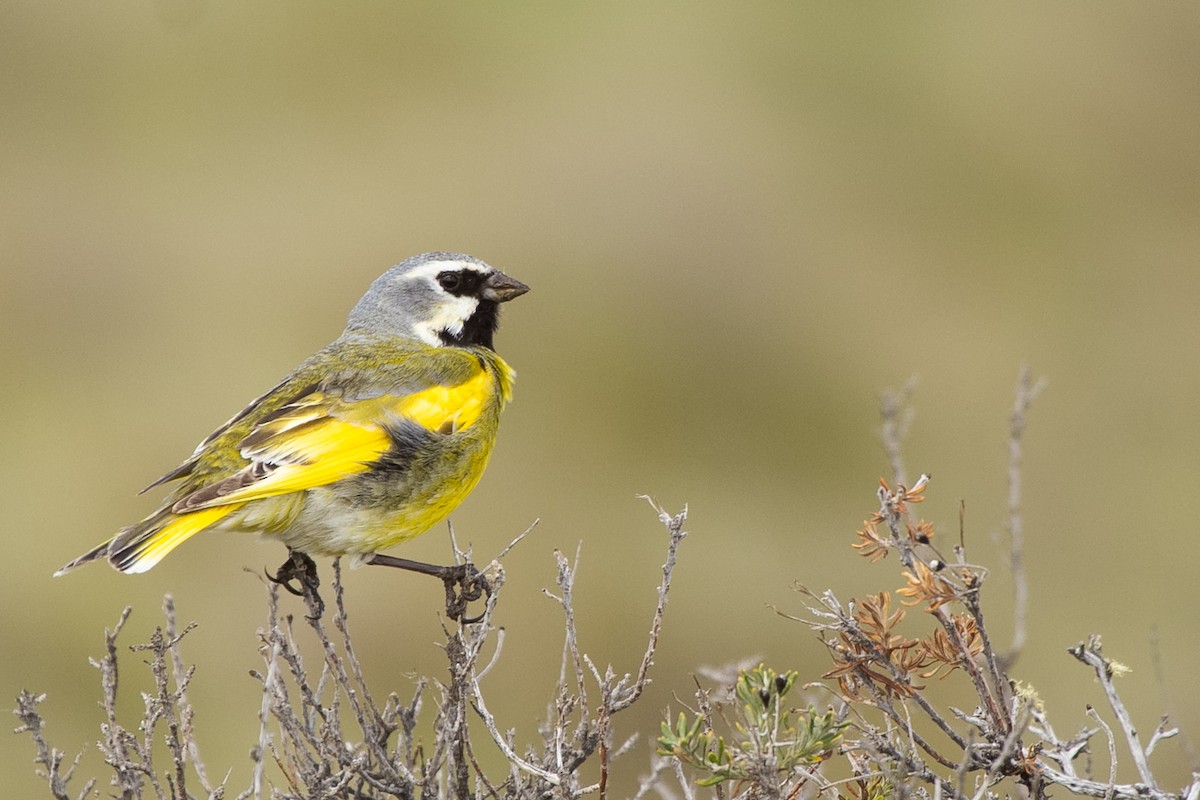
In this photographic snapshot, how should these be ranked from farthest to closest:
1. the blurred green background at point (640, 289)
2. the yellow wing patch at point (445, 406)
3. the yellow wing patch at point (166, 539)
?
1. the blurred green background at point (640, 289)
2. the yellow wing patch at point (445, 406)
3. the yellow wing patch at point (166, 539)

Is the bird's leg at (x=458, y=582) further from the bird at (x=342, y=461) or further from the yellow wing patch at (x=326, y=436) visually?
the yellow wing patch at (x=326, y=436)

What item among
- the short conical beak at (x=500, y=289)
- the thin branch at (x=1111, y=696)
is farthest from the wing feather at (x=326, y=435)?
the thin branch at (x=1111, y=696)

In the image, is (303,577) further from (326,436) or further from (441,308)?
(441,308)

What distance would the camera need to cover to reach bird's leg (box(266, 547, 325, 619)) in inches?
193

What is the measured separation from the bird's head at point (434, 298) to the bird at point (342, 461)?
0.17 metres

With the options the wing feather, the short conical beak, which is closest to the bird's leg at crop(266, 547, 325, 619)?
the wing feather

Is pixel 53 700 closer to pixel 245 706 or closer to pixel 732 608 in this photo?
pixel 245 706

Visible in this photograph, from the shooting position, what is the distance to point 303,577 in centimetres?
496

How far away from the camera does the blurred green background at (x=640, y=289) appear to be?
1216 cm

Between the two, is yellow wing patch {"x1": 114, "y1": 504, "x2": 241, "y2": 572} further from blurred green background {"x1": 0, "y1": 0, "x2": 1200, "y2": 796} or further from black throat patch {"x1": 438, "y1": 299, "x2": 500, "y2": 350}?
blurred green background {"x1": 0, "y1": 0, "x2": 1200, "y2": 796}

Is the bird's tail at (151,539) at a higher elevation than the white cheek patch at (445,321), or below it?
below

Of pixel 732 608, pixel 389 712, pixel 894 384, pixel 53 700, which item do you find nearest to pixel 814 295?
pixel 894 384

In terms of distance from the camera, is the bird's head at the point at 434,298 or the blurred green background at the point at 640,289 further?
the blurred green background at the point at 640,289

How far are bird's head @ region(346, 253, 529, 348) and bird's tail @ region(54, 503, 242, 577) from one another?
1.41 metres
